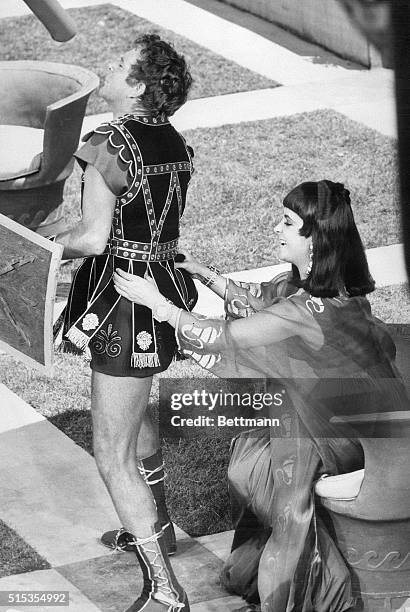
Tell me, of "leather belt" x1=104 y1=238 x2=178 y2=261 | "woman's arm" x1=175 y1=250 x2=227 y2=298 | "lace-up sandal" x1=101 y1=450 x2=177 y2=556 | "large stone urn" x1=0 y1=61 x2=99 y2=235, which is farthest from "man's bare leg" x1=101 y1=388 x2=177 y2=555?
"large stone urn" x1=0 y1=61 x2=99 y2=235

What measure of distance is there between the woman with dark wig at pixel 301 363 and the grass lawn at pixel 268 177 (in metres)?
0.18

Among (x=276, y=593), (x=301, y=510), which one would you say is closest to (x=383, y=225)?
(x=301, y=510)

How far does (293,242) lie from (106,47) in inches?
39.6

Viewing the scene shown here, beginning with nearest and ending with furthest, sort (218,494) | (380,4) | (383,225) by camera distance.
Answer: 1. (380,4)
2. (383,225)
3. (218,494)

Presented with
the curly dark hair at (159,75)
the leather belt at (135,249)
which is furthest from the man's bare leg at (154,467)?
the curly dark hair at (159,75)

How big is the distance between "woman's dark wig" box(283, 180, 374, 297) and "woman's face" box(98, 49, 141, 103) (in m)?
0.56

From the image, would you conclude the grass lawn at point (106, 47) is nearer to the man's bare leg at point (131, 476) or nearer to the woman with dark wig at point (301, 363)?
the woman with dark wig at point (301, 363)

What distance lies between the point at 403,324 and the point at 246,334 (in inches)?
19.8

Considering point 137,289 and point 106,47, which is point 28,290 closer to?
point 137,289

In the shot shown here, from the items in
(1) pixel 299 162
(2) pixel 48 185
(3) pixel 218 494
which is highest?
(1) pixel 299 162

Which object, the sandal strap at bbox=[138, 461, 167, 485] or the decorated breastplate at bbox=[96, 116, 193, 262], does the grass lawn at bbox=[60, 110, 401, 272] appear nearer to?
the decorated breastplate at bbox=[96, 116, 193, 262]

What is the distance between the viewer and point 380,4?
3834 mm

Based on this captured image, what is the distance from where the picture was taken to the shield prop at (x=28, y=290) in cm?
404

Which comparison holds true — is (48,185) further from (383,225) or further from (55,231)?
(383,225)
